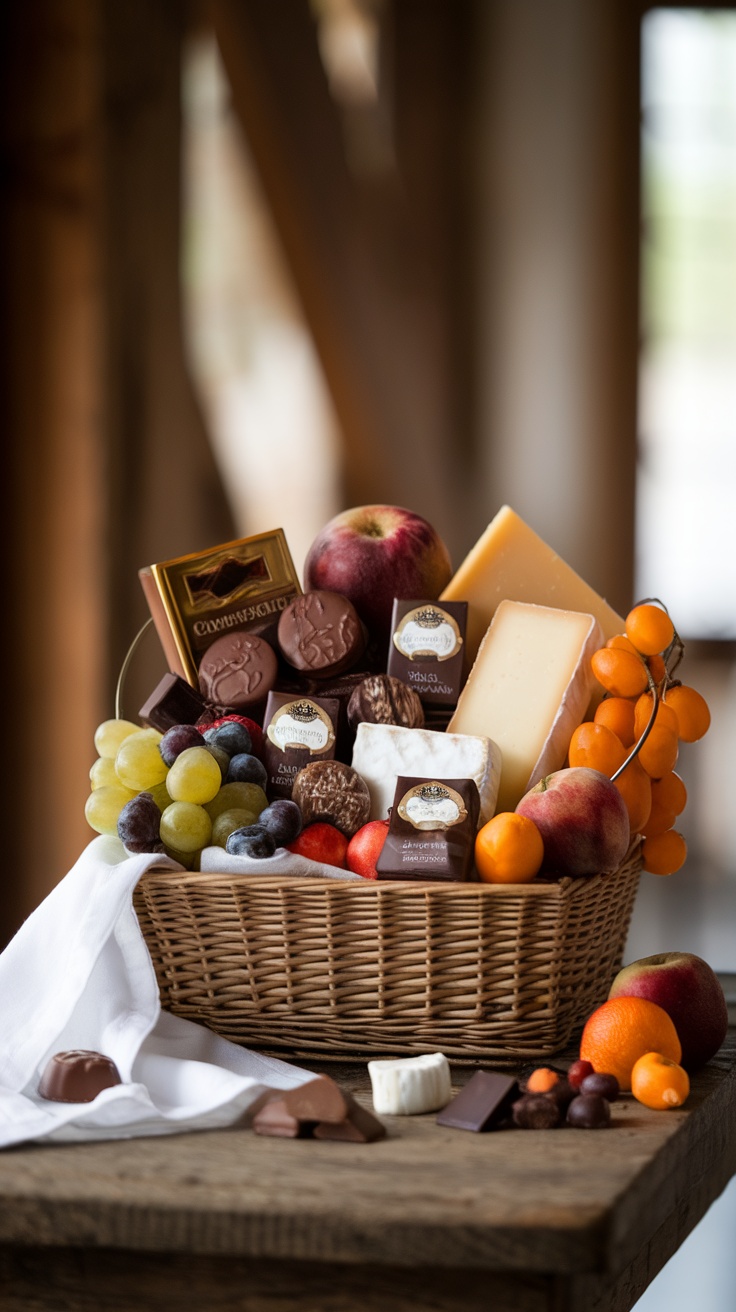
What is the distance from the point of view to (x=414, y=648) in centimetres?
113

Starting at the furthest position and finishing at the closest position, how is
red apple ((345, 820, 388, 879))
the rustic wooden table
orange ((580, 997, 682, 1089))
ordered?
red apple ((345, 820, 388, 879))
orange ((580, 997, 682, 1089))
the rustic wooden table

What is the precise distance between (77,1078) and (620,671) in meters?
0.52

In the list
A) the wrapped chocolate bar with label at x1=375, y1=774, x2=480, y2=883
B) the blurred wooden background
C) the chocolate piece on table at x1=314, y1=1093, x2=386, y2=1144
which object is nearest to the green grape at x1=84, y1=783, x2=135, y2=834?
the wrapped chocolate bar with label at x1=375, y1=774, x2=480, y2=883

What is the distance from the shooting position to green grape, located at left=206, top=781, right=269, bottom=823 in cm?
99

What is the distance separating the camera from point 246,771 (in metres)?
1.01

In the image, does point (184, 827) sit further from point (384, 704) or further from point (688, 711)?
point (688, 711)

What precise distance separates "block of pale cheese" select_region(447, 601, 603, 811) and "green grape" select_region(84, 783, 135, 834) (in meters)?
0.29

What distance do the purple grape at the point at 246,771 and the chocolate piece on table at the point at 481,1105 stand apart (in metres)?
0.32

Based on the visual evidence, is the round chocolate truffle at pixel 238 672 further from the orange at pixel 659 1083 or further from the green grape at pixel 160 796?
the orange at pixel 659 1083

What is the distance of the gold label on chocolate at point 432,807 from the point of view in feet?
3.00

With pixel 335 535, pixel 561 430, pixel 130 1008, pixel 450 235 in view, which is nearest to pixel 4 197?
pixel 450 235

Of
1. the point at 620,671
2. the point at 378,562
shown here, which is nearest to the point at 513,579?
the point at 378,562

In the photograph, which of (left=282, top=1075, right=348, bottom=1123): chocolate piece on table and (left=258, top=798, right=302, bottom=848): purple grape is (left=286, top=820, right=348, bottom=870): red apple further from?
(left=282, top=1075, right=348, bottom=1123): chocolate piece on table

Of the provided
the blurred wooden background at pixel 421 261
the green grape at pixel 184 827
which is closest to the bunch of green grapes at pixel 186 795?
the green grape at pixel 184 827
